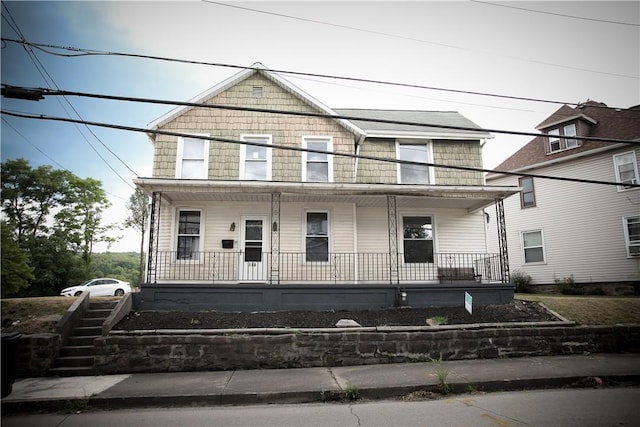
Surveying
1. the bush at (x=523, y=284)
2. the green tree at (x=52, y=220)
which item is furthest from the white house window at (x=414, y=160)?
the green tree at (x=52, y=220)

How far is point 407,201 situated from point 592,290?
407 inches

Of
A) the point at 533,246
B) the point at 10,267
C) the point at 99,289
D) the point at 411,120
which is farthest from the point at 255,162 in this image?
A: the point at 533,246

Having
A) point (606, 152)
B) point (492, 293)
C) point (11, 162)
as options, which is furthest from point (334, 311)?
point (11, 162)

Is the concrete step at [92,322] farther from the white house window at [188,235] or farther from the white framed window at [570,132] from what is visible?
the white framed window at [570,132]

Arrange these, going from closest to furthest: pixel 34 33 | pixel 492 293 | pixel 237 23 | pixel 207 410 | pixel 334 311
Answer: pixel 207 410, pixel 34 33, pixel 237 23, pixel 334 311, pixel 492 293

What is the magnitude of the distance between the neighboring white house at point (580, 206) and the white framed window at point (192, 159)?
52.2 ft

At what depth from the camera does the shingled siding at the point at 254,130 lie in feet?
40.5

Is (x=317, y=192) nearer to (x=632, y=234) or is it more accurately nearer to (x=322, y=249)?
(x=322, y=249)

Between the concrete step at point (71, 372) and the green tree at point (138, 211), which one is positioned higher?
the green tree at point (138, 211)

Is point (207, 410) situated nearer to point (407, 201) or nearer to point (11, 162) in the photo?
point (407, 201)

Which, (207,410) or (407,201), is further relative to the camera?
(407,201)

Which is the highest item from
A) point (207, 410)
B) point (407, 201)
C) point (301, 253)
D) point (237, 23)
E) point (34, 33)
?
point (237, 23)

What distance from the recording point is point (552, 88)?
1150 cm

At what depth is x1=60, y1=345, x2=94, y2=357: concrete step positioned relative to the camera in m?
7.90
